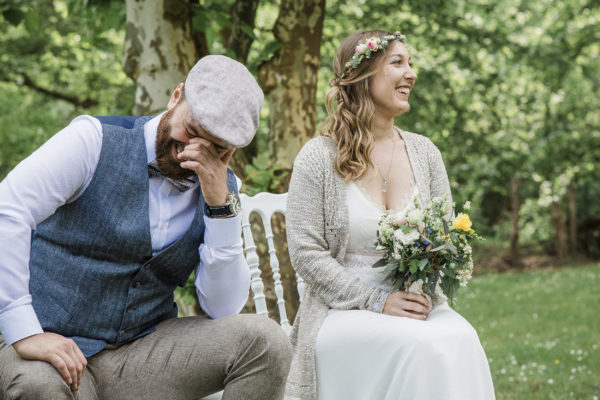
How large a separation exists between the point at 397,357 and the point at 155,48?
267 cm

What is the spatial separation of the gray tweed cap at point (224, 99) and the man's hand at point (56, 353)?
0.78m

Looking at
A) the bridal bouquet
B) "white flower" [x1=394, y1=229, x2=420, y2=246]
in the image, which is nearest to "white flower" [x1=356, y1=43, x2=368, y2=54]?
the bridal bouquet

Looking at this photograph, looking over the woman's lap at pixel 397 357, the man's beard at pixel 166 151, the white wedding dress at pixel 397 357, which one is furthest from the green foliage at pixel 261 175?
the man's beard at pixel 166 151

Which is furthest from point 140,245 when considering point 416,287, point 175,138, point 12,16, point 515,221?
point 515,221

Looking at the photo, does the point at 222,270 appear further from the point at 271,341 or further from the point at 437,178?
the point at 437,178

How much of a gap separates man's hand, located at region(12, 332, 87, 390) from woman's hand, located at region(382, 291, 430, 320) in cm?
129

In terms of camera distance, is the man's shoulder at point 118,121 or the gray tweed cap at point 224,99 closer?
the gray tweed cap at point 224,99

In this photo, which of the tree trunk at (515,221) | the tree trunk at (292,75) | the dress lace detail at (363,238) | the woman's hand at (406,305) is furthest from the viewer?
the tree trunk at (515,221)

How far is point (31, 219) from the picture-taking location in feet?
6.21

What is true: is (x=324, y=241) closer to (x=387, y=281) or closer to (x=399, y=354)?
(x=387, y=281)

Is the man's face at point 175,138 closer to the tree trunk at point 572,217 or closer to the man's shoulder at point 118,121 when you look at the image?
the man's shoulder at point 118,121

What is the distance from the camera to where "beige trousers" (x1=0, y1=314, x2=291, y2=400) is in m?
2.04

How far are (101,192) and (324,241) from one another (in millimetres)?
1144

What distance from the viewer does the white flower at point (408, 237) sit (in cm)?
251
